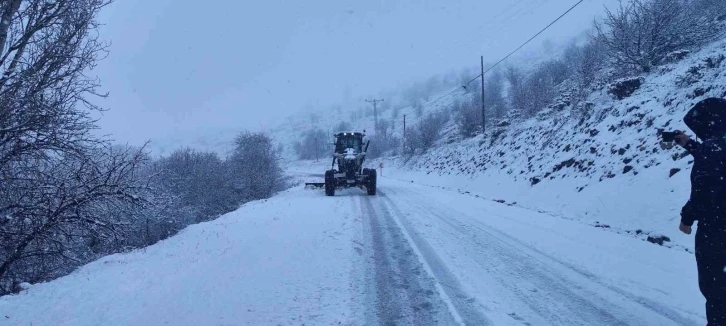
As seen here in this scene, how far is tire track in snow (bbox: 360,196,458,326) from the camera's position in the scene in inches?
157

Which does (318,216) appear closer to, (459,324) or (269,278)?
(269,278)

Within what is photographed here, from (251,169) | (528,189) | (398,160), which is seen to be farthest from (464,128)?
(528,189)

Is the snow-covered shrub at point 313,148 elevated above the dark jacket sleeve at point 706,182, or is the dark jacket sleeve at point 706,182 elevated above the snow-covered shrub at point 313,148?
the snow-covered shrub at point 313,148

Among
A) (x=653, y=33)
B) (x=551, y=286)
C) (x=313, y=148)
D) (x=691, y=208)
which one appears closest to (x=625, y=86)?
(x=653, y=33)

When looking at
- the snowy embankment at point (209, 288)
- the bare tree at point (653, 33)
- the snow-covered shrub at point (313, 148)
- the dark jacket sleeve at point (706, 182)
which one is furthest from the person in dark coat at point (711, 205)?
the snow-covered shrub at point (313, 148)

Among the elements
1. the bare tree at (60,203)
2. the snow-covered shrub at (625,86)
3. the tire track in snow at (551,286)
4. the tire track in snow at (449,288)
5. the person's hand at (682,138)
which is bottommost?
the tire track in snow at (551,286)

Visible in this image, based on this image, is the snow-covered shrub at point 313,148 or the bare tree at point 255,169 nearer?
the bare tree at point 255,169

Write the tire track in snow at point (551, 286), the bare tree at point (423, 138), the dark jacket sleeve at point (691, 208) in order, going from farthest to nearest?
1. the bare tree at point (423, 138)
2. the tire track in snow at point (551, 286)
3. the dark jacket sleeve at point (691, 208)

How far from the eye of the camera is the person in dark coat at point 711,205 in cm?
291

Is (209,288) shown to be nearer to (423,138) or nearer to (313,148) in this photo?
(423,138)

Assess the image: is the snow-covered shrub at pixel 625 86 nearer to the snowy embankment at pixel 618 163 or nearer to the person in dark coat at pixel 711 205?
the snowy embankment at pixel 618 163

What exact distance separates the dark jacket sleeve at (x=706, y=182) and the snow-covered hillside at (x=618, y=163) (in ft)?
12.9

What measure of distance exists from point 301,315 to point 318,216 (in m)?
6.85

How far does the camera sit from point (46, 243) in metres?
7.17
